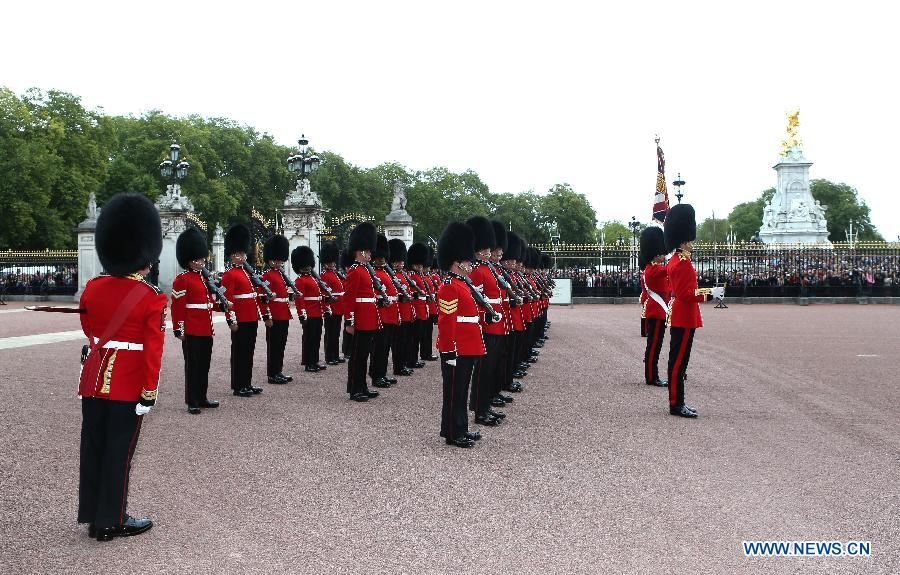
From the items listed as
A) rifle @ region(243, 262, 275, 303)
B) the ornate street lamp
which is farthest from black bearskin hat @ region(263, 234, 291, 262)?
the ornate street lamp

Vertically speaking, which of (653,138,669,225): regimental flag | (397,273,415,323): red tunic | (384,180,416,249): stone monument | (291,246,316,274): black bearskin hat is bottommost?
(397,273,415,323): red tunic

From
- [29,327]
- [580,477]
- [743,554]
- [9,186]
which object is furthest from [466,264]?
[9,186]

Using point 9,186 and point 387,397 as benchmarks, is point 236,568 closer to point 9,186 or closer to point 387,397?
point 387,397

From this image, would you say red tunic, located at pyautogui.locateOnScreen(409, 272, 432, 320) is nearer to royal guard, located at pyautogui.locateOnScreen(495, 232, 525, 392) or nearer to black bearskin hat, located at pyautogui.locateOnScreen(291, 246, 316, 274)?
black bearskin hat, located at pyautogui.locateOnScreen(291, 246, 316, 274)

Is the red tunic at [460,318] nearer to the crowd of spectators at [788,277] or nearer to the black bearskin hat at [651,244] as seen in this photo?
the black bearskin hat at [651,244]

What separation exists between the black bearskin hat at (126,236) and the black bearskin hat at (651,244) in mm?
7415

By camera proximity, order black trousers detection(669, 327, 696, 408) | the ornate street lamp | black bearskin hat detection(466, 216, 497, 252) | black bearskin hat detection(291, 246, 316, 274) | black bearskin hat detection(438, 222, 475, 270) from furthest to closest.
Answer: the ornate street lamp
black bearskin hat detection(291, 246, 316, 274)
black trousers detection(669, 327, 696, 408)
black bearskin hat detection(466, 216, 497, 252)
black bearskin hat detection(438, 222, 475, 270)

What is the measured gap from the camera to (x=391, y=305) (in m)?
9.25

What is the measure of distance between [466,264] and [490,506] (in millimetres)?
2380

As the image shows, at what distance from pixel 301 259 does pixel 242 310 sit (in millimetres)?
2284

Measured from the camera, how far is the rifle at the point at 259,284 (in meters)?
9.09

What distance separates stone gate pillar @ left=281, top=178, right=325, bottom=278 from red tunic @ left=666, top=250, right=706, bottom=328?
55.3ft

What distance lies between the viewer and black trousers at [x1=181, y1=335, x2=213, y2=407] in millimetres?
7617

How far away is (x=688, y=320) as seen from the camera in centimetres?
764
